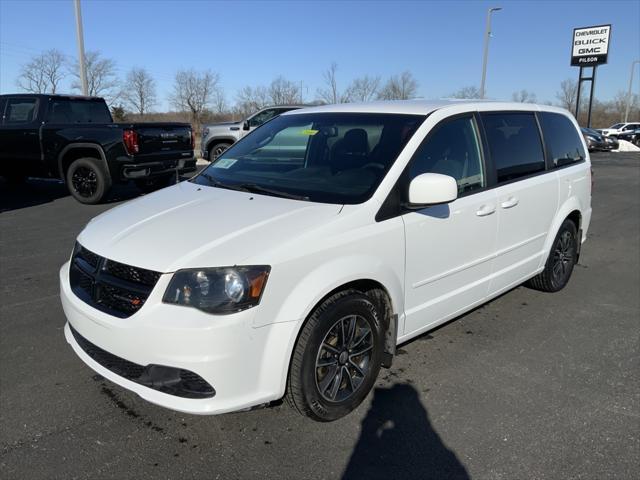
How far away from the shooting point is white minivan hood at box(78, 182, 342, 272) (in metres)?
2.55

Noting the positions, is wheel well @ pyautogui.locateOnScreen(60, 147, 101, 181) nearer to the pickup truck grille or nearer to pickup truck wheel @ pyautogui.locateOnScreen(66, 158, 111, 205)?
pickup truck wheel @ pyautogui.locateOnScreen(66, 158, 111, 205)

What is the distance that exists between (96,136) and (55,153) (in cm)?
116

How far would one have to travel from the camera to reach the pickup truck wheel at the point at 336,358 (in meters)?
2.71

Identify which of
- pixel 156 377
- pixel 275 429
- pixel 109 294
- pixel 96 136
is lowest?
pixel 275 429

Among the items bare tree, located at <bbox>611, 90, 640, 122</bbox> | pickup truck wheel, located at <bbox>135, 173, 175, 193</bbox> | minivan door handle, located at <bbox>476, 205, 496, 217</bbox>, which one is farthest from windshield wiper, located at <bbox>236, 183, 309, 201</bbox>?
bare tree, located at <bbox>611, 90, 640, 122</bbox>

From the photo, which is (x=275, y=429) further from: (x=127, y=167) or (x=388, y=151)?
(x=127, y=167)

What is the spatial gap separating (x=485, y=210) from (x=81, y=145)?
8.02m

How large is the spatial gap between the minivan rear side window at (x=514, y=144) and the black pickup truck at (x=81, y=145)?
21.9ft

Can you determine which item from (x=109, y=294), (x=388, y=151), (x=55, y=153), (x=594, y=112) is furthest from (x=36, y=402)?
(x=594, y=112)

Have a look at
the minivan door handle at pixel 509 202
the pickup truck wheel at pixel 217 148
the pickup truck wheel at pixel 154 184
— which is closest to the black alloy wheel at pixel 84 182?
the pickup truck wheel at pixel 154 184

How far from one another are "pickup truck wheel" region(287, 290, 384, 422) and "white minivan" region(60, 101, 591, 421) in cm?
1

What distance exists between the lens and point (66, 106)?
33.9 feet

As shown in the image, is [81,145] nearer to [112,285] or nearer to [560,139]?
[112,285]

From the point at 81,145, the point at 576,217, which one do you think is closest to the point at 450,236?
the point at 576,217
